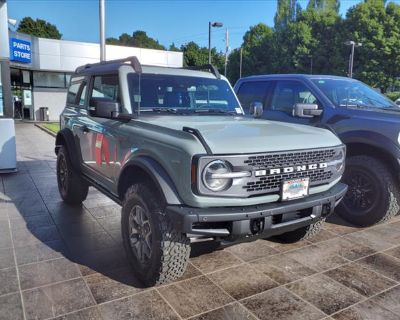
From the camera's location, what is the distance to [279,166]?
10.1ft

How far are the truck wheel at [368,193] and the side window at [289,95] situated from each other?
4.06ft

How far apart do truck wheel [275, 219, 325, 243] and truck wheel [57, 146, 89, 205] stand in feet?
9.68

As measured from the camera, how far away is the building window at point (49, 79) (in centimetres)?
2302

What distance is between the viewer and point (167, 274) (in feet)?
10.3

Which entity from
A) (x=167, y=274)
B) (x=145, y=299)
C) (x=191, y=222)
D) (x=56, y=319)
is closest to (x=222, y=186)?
(x=191, y=222)

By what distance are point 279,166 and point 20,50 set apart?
20313 millimetres

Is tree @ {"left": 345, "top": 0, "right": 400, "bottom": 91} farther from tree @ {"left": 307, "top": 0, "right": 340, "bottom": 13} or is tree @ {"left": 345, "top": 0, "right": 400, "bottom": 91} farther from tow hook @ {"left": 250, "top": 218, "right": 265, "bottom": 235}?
tow hook @ {"left": 250, "top": 218, "right": 265, "bottom": 235}

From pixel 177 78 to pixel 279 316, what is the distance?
2.78 meters

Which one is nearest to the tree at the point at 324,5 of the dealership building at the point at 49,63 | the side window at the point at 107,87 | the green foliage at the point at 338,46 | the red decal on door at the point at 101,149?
the green foliage at the point at 338,46

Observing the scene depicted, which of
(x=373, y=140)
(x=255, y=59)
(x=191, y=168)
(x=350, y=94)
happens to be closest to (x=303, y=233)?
(x=373, y=140)

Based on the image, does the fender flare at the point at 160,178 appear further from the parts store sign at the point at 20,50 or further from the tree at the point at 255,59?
the tree at the point at 255,59

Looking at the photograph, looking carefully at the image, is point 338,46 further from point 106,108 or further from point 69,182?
point 106,108

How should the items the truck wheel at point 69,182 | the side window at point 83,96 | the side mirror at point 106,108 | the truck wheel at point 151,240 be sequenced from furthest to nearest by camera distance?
the truck wheel at point 69,182 < the side window at point 83,96 < the side mirror at point 106,108 < the truck wheel at point 151,240

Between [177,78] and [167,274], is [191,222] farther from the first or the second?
[177,78]
